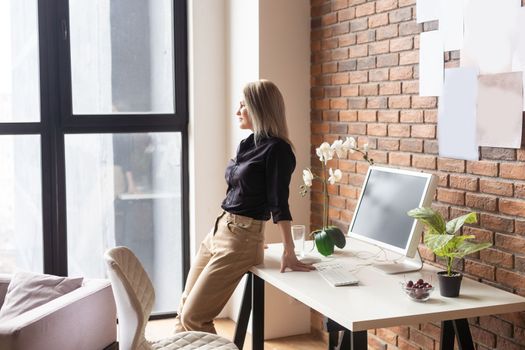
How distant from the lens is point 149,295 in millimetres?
2758

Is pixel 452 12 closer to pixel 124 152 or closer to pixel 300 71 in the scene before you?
pixel 300 71

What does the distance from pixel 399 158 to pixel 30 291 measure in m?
1.75

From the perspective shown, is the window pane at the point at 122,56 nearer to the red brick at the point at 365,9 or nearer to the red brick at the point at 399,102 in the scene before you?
the red brick at the point at 365,9

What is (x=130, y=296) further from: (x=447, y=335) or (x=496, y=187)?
(x=496, y=187)

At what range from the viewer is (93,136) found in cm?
470

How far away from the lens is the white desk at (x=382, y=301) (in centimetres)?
255

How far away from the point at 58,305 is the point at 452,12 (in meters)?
1.99

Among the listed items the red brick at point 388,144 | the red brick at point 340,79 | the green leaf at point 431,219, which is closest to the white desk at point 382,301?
the green leaf at point 431,219

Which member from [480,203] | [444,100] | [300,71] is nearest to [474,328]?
[480,203]

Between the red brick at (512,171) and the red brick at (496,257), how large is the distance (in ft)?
0.98

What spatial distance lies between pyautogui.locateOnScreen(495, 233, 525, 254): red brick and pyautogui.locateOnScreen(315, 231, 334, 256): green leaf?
2.39ft

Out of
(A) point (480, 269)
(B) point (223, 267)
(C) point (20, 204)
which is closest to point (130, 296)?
(B) point (223, 267)

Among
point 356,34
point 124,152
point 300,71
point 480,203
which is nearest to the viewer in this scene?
point 480,203

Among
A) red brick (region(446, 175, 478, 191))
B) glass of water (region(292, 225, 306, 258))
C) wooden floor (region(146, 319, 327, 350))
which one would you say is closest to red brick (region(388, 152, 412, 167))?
red brick (region(446, 175, 478, 191))
